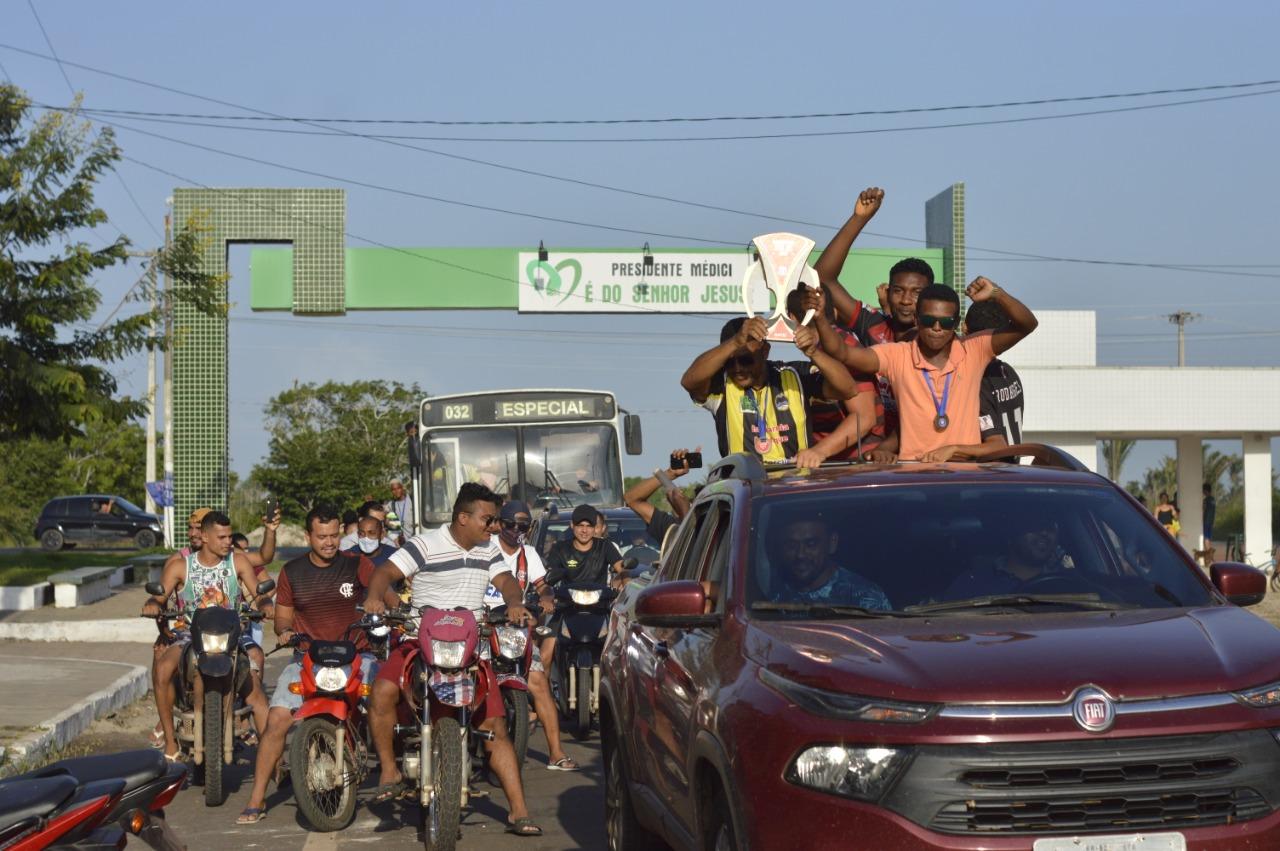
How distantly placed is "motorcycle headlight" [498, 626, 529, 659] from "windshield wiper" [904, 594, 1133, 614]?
14.3 feet

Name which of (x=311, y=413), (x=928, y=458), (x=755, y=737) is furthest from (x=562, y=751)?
(x=311, y=413)

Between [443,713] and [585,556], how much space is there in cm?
542

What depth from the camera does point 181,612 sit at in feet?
37.9

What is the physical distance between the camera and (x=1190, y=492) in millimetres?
42656

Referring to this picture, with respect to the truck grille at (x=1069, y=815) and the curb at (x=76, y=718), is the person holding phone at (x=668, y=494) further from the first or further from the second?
the truck grille at (x=1069, y=815)

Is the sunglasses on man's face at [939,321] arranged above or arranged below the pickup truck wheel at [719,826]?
above

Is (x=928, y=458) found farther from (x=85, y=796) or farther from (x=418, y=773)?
(x=85, y=796)

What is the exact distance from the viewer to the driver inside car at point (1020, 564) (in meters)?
5.71

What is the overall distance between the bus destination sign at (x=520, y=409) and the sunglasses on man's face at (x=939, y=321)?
15.1 meters

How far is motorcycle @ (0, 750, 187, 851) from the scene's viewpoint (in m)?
5.12

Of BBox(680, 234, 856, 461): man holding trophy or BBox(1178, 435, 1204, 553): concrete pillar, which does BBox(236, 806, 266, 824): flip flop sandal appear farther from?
BBox(1178, 435, 1204, 553): concrete pillar

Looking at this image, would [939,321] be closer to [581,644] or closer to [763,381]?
[763,381]

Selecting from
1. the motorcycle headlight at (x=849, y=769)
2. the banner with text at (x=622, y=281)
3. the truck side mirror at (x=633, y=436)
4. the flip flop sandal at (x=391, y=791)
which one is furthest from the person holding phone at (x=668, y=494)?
the banner with text at (x=622, y=281)

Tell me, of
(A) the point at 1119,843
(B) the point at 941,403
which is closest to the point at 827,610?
(A) the point at 1119,843
